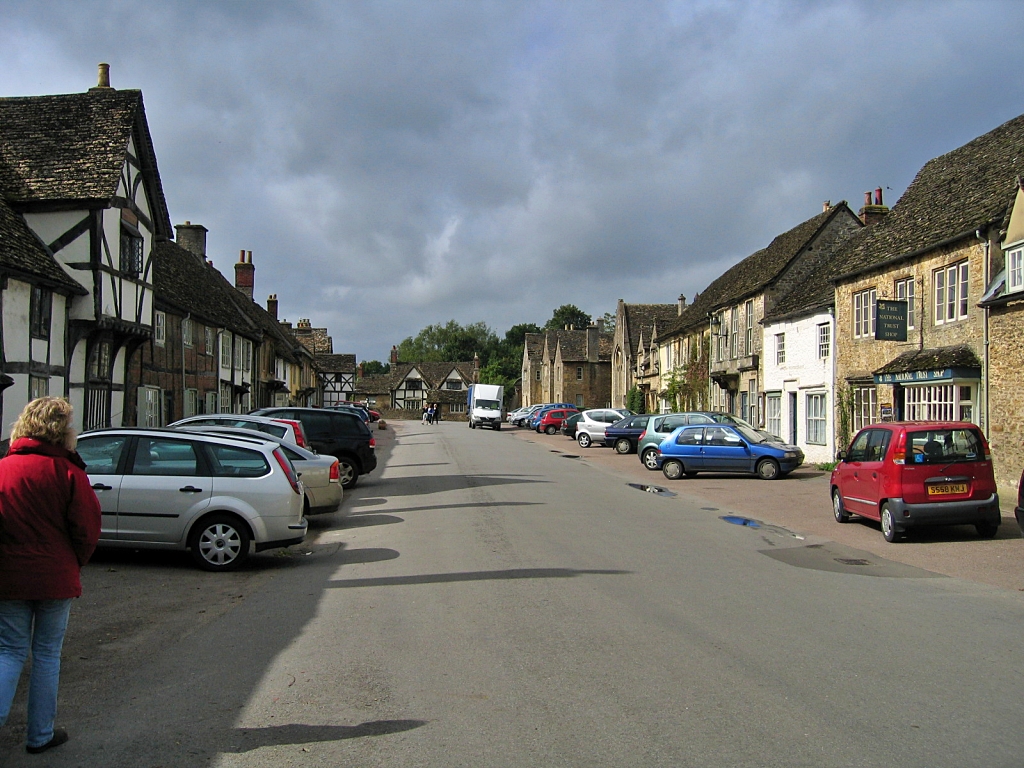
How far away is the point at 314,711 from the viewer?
5.14m

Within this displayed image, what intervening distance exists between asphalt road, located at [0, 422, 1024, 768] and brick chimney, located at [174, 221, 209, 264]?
33.5 metres

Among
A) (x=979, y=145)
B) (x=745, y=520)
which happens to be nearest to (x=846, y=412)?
(x=979, y=145)

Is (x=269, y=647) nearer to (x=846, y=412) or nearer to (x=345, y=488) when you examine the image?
(x=345, y=488)

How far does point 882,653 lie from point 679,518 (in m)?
8.67

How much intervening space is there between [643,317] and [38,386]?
54.6 meters

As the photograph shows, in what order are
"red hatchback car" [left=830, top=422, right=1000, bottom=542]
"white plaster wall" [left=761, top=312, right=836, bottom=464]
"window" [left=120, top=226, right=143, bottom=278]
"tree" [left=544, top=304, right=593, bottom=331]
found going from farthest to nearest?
"tree" [left=544, top=304, right=593, bottom=331], "white plaster wall" [left=761, top=312, right=836, bottom=464], "window" [left=120, top=226, right=143, bottom=278], "red hatchback car" [left=830, top=422, right=1000, bottom=542]

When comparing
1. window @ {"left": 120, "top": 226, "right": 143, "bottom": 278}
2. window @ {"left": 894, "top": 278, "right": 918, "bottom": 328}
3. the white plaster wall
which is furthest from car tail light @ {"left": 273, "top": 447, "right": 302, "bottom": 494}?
the white plaster wall

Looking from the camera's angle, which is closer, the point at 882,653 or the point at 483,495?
the point at 882,653

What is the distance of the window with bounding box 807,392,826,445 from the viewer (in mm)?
26656

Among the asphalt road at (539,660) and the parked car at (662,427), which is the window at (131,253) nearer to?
the asphalt road at (539,660)

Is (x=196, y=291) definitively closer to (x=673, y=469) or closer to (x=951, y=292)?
(x=673, y=469)

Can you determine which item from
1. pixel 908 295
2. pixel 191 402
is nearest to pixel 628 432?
pixel 908 295

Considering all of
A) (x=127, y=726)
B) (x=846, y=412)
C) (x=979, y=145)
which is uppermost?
(x=979, y=145)

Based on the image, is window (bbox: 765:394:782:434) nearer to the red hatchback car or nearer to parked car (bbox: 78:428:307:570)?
the red hatchback car
